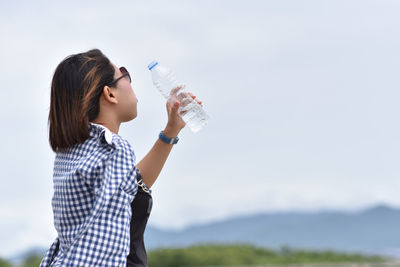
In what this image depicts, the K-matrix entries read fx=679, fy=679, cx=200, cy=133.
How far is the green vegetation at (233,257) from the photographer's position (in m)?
12.5

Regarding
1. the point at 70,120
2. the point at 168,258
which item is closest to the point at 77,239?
the point at 70,120

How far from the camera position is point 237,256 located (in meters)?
13.3

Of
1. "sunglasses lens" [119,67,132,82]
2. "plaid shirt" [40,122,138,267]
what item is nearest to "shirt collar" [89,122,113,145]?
"plaid shirt" [40,122,138,267]

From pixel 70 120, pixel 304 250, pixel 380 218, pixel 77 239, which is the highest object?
pixel 380 218

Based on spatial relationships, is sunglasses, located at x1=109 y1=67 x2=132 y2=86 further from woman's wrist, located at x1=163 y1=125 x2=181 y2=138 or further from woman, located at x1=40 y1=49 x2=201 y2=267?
woman's wrist, located at x1=163 y1=125 x2=181 y2=138

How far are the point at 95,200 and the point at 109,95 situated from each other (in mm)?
539

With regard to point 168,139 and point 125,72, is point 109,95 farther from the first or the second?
point 168,139

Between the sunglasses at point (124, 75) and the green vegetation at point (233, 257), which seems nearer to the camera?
the sunglasses at point (124, 75)

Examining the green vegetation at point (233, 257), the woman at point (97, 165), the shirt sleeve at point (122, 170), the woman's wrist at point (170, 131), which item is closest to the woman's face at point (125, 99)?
the woman at point (97, 165)

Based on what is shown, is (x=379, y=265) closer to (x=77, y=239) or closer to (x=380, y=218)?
(x=77, y=239)

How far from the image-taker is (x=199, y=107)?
10.5ft

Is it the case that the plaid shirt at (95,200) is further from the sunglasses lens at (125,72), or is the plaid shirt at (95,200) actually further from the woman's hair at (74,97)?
the sunglasses lens at (125,72)

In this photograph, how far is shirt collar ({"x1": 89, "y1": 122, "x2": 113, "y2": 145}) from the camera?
2629 millimetres

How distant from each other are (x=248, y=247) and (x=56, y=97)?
1214 centimetres
